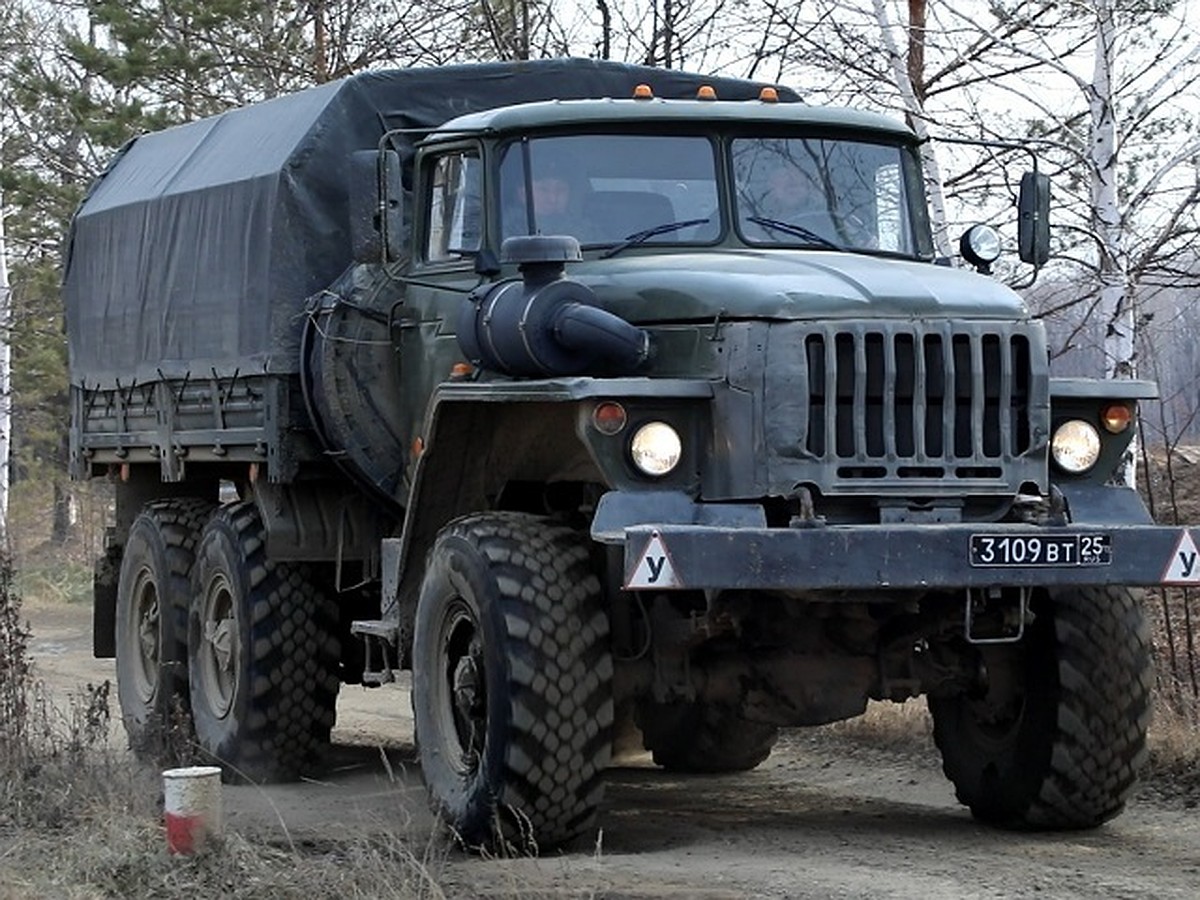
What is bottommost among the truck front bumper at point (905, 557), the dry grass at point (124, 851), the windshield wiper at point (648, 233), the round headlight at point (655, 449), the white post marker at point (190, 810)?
the dry grass at point (124, 851)

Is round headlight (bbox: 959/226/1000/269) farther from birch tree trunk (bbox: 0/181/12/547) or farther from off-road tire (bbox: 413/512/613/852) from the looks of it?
birch tree trunk (bbox: 0/181/12/547)

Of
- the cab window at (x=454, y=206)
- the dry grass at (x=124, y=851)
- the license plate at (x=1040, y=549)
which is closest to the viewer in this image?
the dry grass at (x=124, y=851)

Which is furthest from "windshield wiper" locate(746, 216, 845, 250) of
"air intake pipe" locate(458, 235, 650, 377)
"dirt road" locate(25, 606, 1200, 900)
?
"dirt road" locate(25, 606, 1200, 900)

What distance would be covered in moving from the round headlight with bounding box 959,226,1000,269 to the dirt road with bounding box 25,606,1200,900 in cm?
232

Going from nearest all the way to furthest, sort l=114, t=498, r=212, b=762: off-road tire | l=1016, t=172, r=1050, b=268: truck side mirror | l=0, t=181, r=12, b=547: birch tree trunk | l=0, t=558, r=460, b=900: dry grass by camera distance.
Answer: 1. l=0, t=558, r=460, b=900: dry grass
2. l=1016, t=172, r=1050, b=268: truck side mirror
3. l=114, t=498, r=212, b=762: off-road tire
4. l=0, t=181, r=12, b=547: birch tree trunk

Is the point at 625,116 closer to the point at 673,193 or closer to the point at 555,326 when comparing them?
the point at 673,193

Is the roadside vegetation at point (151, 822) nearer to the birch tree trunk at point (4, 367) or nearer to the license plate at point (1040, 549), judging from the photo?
the license plate at point (1040, 549)

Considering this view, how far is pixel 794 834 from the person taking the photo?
947cm

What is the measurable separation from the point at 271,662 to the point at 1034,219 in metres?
4.00

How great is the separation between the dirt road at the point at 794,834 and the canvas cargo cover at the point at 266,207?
2.19m

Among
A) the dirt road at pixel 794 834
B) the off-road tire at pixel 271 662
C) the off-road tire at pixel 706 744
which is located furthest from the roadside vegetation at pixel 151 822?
the off-road tire at pixel 706 744

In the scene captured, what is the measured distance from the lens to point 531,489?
9805 millimetres

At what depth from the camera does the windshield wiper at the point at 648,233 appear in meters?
9.73

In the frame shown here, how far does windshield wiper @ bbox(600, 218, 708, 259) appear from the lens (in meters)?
9.73
